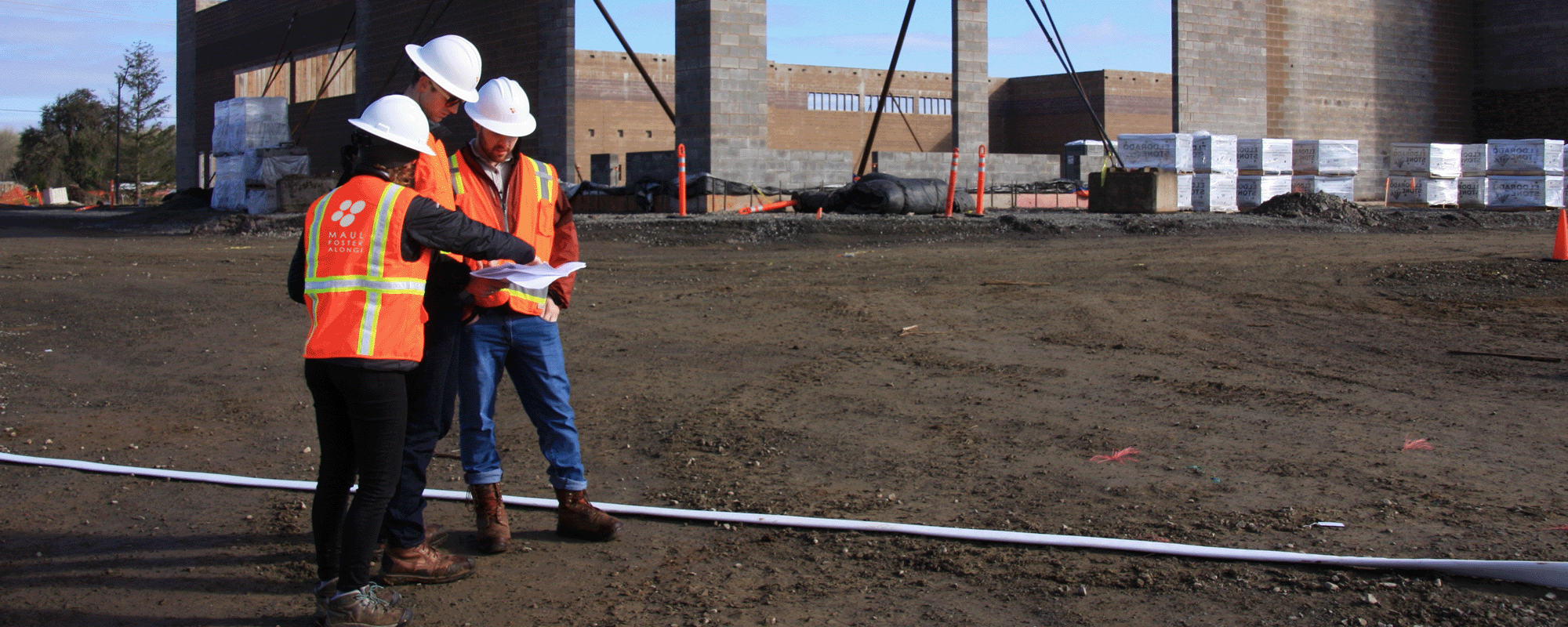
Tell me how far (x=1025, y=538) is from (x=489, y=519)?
6.13 ft

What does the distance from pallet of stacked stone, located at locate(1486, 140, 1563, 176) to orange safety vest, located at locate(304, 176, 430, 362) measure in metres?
25.9

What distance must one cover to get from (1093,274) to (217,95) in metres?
38.4

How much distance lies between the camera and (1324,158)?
914 inches

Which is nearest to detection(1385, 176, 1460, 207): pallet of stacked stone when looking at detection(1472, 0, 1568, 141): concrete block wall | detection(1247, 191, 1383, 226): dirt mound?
detection(1247, 191, 1383, 226): dirt mound

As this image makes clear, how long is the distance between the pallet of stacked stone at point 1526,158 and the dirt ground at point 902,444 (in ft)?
45.5

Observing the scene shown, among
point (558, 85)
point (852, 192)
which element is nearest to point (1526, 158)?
point (852, 192)

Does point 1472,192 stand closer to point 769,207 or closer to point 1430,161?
point 1430,161

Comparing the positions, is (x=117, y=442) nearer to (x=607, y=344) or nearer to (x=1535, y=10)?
(x=607, y=344)

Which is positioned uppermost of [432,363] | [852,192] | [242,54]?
[242,54]

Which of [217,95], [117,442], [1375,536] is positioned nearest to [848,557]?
[1375,536]

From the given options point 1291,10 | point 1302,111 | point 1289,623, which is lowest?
point 1289,623

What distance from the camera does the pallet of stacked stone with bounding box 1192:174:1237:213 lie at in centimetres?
2161

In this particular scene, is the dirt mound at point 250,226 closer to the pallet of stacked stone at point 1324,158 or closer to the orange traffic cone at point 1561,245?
the orange traffic cone at point 1561,245

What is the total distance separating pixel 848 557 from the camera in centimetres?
386
